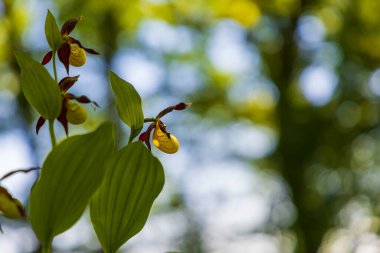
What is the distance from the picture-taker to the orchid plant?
19.2 inches

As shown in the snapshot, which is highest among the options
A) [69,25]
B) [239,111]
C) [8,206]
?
[239,111]

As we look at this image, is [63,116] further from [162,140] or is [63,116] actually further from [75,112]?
[162,140]

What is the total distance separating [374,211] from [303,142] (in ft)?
2.11

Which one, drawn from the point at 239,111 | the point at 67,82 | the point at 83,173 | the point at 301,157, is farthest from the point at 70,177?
the point at 239,111

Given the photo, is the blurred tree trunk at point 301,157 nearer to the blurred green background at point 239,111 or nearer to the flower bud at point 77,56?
the blurred green background at point 239,111

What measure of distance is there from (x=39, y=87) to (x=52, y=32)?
2.9 inches

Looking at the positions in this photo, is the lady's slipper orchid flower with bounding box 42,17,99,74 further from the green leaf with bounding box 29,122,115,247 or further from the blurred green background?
the blurred green background

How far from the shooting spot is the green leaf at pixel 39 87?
1.65 ft

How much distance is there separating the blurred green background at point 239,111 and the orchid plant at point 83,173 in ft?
7.09

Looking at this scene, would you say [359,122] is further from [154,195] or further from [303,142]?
[154,195]

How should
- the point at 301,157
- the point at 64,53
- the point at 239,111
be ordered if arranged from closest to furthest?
the point at 64,53 < the point at 301,157 < the point at 239,111

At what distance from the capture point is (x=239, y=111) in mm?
3865

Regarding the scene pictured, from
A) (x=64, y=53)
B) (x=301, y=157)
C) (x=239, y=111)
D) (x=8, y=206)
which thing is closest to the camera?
(x=8, y=206)

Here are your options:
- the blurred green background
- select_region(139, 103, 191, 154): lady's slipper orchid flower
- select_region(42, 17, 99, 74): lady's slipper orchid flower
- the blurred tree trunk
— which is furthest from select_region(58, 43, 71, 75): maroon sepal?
the blurred tree trunk
